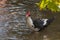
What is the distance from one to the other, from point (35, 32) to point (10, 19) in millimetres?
1285

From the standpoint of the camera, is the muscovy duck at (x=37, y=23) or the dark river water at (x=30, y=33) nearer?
the dark river water at (x=30, y=33)

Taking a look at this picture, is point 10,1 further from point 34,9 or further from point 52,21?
point 52,21

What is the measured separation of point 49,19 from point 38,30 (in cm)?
65

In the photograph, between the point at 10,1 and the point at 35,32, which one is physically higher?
the point at 10,1

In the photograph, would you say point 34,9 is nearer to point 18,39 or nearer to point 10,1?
point 10,1

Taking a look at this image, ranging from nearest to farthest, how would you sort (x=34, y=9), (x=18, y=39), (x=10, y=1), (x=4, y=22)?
(x=18, y=39)
(x=4, y=22)
(x=34, y=9)
(x=10, y=1)

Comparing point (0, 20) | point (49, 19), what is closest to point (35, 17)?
point (49, 19)

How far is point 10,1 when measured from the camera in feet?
35.0

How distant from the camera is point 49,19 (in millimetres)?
8266

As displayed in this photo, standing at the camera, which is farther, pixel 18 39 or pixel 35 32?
pixel 35 32

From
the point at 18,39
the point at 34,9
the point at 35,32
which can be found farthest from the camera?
the point at 34,9

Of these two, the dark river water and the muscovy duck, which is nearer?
the dark river water

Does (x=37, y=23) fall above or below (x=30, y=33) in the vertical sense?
above

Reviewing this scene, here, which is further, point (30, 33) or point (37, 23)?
point (37, 23)
